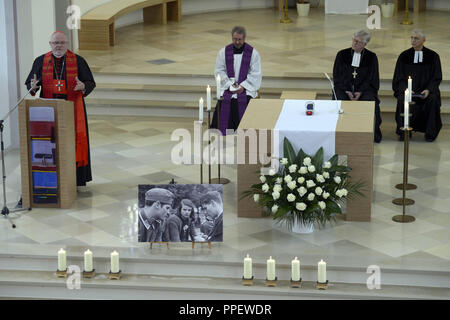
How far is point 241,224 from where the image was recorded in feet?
27.5

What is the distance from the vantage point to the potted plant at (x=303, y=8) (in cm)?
1672

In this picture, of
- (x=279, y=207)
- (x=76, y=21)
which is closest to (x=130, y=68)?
(x=76, y=21)

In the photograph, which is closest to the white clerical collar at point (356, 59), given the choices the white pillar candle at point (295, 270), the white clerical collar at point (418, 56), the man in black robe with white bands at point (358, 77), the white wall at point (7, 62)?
the man in black robe with white bands at point (358, 77)

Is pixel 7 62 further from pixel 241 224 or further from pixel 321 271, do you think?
pixel 321 271

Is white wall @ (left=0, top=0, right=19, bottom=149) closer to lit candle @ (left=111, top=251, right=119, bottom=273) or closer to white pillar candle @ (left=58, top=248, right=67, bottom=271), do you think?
white pillar candle @ (left=58, top=248, right=67, bottom=271)

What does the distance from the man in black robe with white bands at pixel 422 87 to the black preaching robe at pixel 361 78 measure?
13.3 inches

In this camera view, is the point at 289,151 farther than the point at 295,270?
Yes

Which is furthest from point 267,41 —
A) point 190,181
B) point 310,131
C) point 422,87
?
point 310,131

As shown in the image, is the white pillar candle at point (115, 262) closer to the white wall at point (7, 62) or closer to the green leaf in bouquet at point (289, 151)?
the green leaf in bouquet at point (289, 151)

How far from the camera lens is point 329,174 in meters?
8.01

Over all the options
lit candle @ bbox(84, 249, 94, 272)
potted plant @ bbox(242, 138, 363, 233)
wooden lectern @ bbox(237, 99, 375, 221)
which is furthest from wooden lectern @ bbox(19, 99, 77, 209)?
potted plant @ bbox(242, 138, 363, 233)

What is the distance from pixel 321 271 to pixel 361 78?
163 inches

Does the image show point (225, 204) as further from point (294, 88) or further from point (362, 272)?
point (294, 88)
